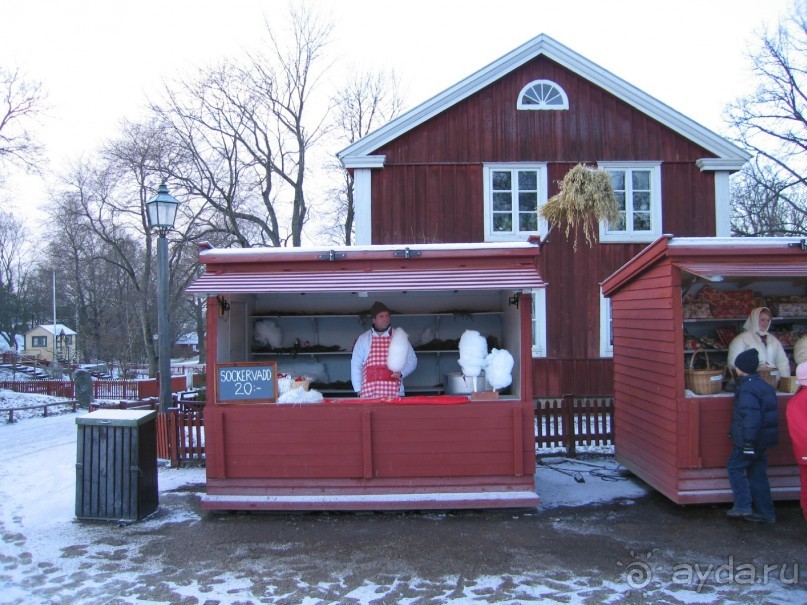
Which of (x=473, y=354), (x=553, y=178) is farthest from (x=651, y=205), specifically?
(x=473, y=354)

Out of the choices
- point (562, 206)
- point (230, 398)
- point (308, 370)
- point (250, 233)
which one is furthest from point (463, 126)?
point (250, 233)

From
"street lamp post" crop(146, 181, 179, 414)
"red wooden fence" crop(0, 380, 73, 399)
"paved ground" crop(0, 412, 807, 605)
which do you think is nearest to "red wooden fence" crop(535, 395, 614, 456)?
"paved ground" crop(0, 412, 807, 605)

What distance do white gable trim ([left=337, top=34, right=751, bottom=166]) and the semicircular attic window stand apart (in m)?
0.53

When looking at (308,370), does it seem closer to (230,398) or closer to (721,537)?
(230,398)

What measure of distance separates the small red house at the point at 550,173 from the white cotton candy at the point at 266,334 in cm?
558

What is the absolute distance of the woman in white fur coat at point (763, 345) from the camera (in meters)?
6.42

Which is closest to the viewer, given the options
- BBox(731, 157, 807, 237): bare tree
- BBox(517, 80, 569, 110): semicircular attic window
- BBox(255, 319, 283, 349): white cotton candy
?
BBox(255, 319, 283, 349): white cotton candy

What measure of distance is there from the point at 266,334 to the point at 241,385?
1806 millimetres

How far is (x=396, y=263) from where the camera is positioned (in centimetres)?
616

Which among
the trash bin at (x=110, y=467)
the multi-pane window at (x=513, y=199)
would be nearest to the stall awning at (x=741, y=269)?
the trash bin at (x=110, y=467)

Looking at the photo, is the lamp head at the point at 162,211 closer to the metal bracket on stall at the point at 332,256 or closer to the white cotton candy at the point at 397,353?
the metal bracket on stall at the point at 332,256

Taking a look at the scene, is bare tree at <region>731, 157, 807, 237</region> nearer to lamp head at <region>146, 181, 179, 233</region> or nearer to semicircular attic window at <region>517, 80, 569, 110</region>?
semicircular attic window at <region>517, 80, 569, 110</region>

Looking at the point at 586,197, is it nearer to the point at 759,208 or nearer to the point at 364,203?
the point at 364,203

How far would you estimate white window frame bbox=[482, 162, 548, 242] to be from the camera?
13.4m
